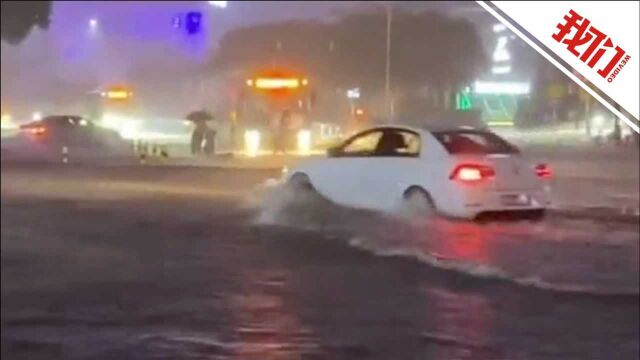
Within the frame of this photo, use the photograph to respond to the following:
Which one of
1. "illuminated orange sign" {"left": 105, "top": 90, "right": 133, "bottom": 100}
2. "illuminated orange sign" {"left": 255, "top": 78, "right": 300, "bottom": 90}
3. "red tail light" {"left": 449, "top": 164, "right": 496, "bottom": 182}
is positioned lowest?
"red tail light" {"left": 449, "top": 164, "right": 496, "bottom": 182}

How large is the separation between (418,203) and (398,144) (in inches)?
51.4

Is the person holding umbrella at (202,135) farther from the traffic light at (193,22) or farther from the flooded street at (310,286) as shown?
the flooded street at (310,286)

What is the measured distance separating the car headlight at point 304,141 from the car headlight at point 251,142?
6.50 feet

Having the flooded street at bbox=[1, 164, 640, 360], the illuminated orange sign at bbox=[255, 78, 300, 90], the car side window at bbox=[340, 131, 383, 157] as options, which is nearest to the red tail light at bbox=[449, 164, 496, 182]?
the flooded street at bbox=[1, 164, 640, 360]

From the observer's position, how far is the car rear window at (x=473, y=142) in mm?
18906

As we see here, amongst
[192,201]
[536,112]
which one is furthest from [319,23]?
[536,112]

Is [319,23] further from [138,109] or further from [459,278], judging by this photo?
[459,278]

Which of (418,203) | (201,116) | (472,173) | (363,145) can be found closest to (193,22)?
(201,116)

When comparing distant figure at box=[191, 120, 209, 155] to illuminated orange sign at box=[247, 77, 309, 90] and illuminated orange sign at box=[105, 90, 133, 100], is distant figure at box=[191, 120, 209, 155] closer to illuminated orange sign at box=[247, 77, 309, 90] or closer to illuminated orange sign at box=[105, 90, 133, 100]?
illuminated orange sign at box=[247, 77, 309, 90]

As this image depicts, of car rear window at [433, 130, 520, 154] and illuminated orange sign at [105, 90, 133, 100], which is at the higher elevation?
illuminated orange sign at [105, 90, 133, 100]

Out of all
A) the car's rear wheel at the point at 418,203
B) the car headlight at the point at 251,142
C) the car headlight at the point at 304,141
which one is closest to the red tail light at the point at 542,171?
the car's rear wheel at the point at 418,203

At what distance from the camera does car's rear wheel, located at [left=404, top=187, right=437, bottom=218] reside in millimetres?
19062

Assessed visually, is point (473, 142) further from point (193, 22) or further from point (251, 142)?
point (193, 22)

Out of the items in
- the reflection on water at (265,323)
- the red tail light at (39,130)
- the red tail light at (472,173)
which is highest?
the red tail light at (39,130)
